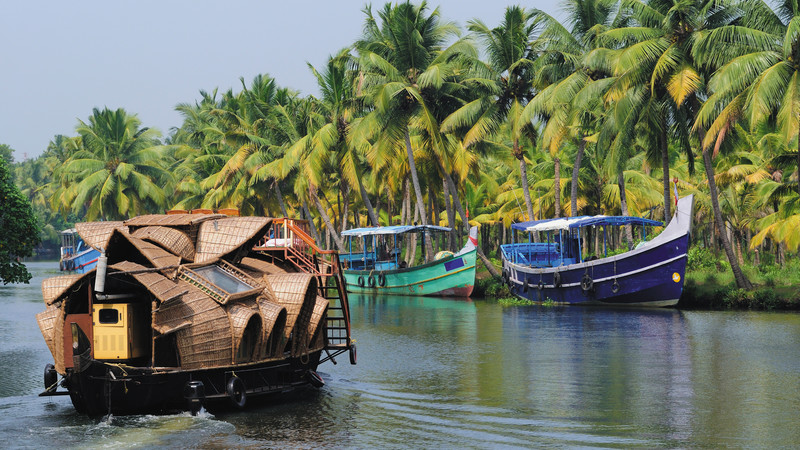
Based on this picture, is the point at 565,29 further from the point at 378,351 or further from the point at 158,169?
the point at 158,169

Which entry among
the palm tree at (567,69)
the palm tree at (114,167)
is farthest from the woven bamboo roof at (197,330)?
the palm tree at (114,167)

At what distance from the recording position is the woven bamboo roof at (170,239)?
48.1 ft

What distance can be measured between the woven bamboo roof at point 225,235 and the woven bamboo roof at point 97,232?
129cm

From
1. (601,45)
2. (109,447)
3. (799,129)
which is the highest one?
(601,45)

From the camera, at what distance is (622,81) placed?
2947 centimetres

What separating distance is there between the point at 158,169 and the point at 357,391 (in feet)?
151

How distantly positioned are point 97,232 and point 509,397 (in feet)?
24.6

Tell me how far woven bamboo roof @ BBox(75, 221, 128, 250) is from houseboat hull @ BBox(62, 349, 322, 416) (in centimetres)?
206

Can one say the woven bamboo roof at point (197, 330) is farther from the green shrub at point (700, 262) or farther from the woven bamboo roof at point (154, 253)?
the green shrub at point (700, 262)

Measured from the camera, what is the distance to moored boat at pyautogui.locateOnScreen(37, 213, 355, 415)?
1315 centimetres

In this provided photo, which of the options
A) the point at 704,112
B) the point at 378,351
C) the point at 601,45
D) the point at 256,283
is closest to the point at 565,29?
the point at 601,45

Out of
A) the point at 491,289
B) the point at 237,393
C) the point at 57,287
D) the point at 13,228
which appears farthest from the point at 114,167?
the point at 237,393

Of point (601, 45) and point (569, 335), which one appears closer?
point (569, 335)

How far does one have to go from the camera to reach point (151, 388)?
1323 centimetres
